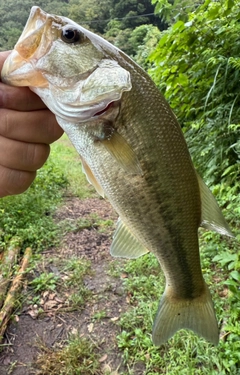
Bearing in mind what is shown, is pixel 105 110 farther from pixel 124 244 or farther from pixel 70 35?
pixel 124 244

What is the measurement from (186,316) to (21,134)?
1.11 meters

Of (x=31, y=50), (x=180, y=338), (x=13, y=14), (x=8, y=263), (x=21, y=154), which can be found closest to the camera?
(x=31, y=50)

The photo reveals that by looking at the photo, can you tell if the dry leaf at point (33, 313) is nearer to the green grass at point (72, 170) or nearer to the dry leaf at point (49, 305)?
the dry leaf at point (49, 305)

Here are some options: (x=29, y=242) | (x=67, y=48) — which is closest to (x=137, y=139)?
(x=67, y=48)

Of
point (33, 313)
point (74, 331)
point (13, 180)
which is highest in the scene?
point (13, 180)

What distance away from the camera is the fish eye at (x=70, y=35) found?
3.61 feet

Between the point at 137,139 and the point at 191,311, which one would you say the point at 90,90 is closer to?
the point at 137,139

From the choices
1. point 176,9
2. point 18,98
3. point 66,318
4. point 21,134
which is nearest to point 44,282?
point 66,318

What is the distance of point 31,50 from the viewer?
1030mm

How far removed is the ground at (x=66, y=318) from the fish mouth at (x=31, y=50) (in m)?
2.53

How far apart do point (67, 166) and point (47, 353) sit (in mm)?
7118

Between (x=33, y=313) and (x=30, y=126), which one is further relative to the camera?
(x=33, y=313)

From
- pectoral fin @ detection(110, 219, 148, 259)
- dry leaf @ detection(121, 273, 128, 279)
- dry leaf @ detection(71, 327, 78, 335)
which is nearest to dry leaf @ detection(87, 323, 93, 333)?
dry leaf @ detection(71, 327, 78, 335)

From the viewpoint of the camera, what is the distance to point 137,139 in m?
1.14
